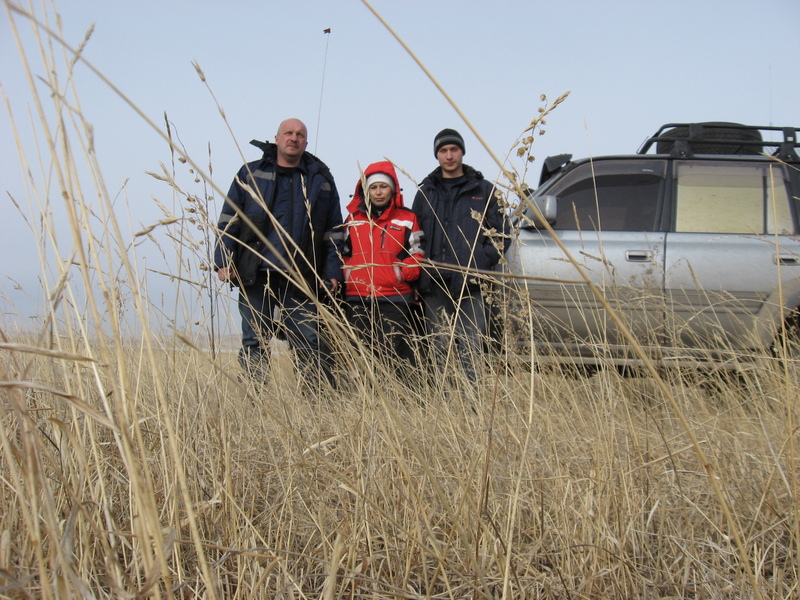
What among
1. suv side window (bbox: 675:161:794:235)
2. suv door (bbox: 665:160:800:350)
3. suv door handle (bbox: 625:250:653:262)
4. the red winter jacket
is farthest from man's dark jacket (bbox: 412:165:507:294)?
suv side window (bbox: 675:161:794:235)

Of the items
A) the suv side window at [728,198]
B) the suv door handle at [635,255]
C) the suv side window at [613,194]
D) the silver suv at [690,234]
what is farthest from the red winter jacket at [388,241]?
the suv side window at [728,198]

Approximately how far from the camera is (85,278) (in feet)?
2.37

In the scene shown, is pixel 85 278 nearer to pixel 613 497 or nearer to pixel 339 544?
pixel 339 544

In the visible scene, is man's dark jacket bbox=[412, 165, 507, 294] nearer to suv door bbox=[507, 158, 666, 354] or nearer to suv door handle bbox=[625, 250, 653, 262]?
suv door bbox=[507, 158, 666, 354]

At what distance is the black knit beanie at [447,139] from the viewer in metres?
3.74

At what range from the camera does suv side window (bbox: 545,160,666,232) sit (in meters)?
4.13

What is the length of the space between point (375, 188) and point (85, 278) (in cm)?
295

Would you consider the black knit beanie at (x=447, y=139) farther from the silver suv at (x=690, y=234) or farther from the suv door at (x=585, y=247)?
the suv door at (x=585, y=247)

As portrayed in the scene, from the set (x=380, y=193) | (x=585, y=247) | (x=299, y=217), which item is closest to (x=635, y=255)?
(x=585, y=247)

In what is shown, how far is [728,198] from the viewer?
173 inches

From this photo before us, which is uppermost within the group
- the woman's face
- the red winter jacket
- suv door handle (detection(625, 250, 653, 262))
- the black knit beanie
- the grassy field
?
the black knit beanie

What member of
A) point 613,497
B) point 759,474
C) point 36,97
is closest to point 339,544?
point 36,97

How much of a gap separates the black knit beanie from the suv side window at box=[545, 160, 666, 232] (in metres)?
0.77

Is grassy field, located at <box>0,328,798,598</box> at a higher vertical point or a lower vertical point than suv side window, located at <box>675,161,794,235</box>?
lower
